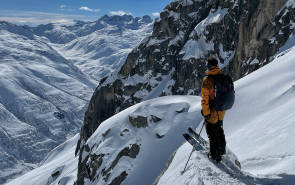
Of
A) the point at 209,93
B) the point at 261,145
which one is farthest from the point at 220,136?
the point at 261,145

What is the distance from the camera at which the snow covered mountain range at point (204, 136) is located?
1019 centimetres

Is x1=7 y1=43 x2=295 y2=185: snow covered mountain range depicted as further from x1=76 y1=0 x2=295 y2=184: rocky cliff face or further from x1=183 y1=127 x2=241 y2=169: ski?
x1=76 y1=0 x2=295 y2=184: rocky cliff face

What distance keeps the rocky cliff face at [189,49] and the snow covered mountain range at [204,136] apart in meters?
29.0

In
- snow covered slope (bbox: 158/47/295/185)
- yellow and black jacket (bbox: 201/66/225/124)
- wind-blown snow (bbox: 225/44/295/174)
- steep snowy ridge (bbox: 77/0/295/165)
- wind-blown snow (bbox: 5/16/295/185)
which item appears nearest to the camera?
snow covered slope (bbox: 158/47/295/185)

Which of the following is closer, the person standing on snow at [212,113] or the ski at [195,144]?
the person standing on snow at [212,113]

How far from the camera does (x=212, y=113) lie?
32.9 ft

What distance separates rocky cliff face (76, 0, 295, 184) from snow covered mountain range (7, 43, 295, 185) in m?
29.0

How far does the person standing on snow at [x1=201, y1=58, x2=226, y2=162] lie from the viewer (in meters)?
9.93

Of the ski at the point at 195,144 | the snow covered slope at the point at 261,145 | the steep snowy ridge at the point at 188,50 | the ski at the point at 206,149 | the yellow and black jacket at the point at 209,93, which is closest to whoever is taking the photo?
the snow covered slope at the point at 261,145

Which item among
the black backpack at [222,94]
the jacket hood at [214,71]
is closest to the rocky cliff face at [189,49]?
the jacket hood at [214,71]

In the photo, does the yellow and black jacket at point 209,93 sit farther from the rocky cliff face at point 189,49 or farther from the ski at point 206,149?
the rocky cliff face at point 189,49

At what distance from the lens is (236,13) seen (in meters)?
70.9

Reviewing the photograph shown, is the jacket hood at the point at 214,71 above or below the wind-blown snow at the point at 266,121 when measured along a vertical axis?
above

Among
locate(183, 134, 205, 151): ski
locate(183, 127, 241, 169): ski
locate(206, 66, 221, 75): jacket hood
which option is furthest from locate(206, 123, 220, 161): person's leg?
locate(206, 66, 221, 75): jacket hood
